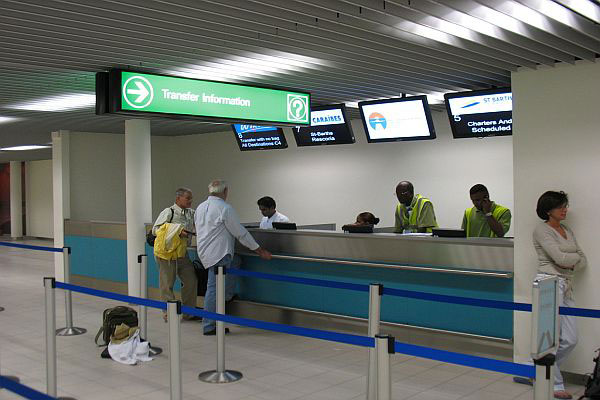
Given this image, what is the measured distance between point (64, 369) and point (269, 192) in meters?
6.92

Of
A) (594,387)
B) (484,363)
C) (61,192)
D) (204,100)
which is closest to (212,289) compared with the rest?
(204,100)

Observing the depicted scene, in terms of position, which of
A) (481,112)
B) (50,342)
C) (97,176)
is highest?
(481,112)

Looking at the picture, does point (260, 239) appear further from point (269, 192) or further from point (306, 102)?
point (269, 192)

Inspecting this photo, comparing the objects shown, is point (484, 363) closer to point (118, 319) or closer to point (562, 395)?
point (562, 395)

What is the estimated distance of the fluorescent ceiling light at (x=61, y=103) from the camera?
824 cm

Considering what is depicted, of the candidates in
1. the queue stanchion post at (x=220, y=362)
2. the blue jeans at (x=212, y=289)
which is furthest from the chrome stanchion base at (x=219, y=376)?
the blue jeans at (x=212, y=289)

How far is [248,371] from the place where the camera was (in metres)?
6.12

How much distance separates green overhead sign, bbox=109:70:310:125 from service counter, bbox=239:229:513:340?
149 centimetres

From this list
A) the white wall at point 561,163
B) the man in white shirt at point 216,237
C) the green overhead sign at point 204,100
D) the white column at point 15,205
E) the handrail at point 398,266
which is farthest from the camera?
the white column at point 15,205

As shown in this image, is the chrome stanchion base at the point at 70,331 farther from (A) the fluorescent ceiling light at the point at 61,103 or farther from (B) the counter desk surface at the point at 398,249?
(A) the fluorescent ceiling light at the point at 61,103

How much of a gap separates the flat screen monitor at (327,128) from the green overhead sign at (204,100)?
55.2 inches

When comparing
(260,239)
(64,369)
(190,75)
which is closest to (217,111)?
(190,75)

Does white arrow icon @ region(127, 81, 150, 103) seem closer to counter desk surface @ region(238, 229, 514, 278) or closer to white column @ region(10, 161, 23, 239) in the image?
counter desk surface @ region(238, 229, 514, 278)

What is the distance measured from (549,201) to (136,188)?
5.86 meters
